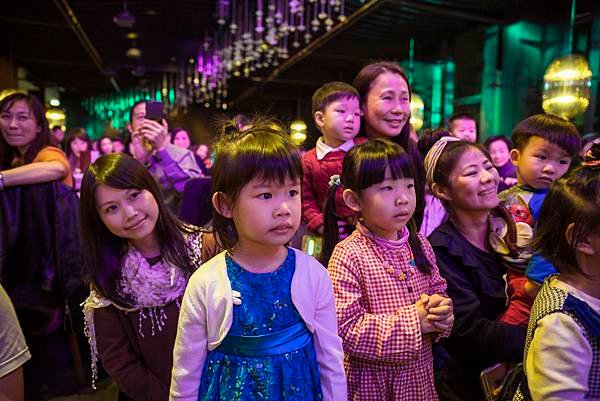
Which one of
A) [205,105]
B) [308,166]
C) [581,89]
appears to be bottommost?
[308,166]

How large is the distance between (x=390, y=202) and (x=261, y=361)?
575 mm

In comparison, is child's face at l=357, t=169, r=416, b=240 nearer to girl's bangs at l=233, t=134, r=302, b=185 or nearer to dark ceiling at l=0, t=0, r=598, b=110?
girl's bangs at l=233, t=134, r=302, b=185

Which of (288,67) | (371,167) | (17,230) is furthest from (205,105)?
(371,167)

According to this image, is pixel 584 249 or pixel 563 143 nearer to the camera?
pixel 584 249

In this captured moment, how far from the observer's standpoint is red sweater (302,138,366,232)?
2.01m

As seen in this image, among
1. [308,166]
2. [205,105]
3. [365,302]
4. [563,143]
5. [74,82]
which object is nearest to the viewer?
[365,302]

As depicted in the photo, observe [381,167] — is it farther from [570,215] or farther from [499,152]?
[499,152]

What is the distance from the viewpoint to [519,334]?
1374 mm

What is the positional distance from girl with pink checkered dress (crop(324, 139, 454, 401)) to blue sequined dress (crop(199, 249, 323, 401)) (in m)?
0.20

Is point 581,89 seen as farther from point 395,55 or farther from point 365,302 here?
point 395,55

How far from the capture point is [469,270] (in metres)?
1.51

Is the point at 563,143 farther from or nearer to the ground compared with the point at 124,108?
nearer to the ground

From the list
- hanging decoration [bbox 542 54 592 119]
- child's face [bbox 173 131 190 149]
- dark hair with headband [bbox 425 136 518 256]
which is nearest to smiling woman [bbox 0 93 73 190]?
dark hair with headband [bbox 425 136 518 256]

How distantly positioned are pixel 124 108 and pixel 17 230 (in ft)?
41.4
